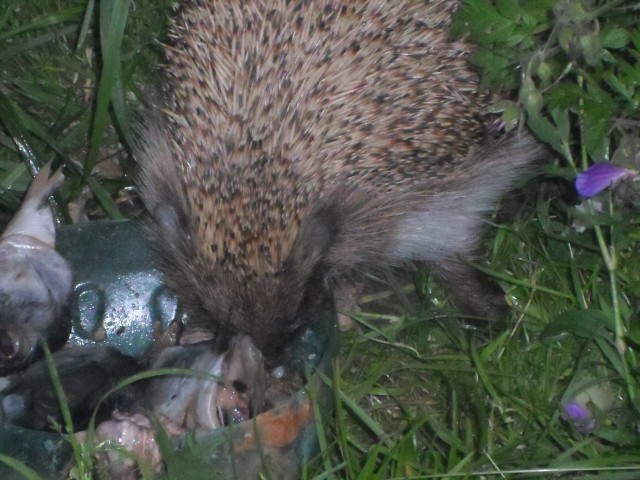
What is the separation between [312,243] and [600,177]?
0.73m

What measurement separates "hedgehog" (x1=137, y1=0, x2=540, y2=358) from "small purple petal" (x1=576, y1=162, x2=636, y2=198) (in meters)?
0.47

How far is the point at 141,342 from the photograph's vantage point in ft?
9.53

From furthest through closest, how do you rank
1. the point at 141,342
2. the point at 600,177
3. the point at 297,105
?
the point at 141,342
the point at 297,105
the point at 600,177

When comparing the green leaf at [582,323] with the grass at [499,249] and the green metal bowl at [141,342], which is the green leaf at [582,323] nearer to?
→ the grass at [499,249]

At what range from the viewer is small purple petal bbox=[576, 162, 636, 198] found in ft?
7.25

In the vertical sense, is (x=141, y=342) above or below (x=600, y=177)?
below

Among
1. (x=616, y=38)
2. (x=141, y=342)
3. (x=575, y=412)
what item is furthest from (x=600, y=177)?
(x=141, y=342)

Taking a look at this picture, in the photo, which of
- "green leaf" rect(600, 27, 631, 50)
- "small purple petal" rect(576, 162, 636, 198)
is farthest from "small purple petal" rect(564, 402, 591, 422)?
"green leaf" rect(600, 27, 631, 50)

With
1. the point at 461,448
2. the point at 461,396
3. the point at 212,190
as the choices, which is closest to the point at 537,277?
the point at 461,396

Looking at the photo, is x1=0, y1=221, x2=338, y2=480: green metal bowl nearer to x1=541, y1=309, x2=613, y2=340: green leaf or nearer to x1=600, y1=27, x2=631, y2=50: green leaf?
x1=541, y1=309, x2=613, y2=340: green leaf

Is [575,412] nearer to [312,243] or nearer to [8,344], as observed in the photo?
[312,243]

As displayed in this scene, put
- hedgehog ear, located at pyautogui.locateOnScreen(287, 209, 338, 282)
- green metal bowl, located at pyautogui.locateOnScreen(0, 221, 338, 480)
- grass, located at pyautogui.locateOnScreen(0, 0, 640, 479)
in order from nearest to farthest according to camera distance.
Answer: green metal bowl, located at pyautogui.locateOnScreen(0, 221, 338, 480) → grass, located at pyautogui.locateOnScreen(0, 0, 640, 479) → hedgehog ear, located at pyautogui.locateOnScreen(287, 209, 338, 282)

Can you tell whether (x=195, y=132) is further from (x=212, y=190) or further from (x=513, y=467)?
(x=513, y=467)

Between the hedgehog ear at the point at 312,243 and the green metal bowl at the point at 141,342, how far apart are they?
0.40ft
